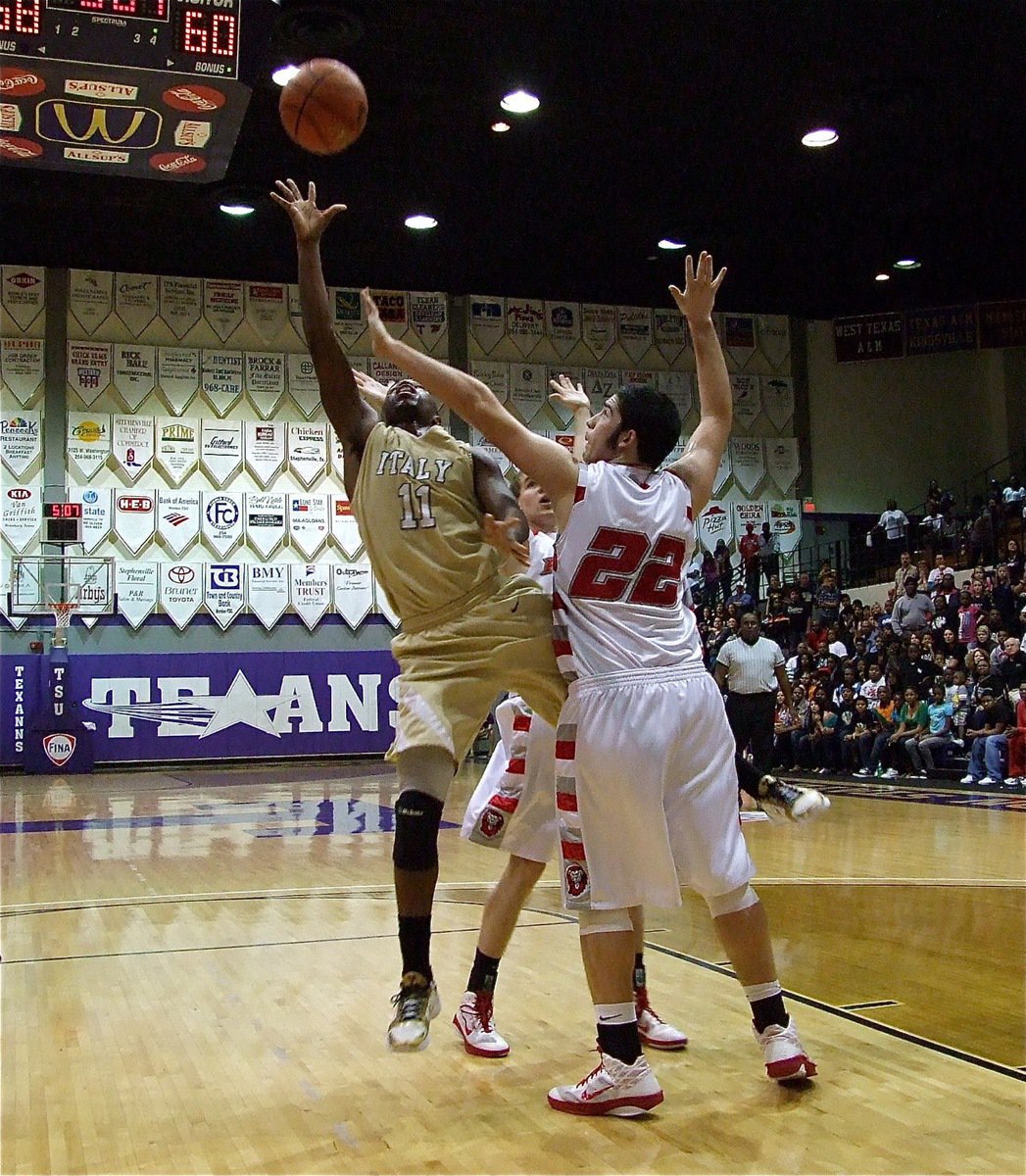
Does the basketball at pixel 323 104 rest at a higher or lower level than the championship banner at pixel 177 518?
lower

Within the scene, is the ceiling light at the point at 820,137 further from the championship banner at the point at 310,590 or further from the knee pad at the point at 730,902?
the knee pad at the point at 730,902

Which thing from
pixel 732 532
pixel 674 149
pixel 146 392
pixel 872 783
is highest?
pixel 674 149

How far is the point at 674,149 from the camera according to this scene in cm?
1619

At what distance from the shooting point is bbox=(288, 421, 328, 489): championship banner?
2152cm

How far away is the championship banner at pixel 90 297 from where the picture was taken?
2072 centimetres

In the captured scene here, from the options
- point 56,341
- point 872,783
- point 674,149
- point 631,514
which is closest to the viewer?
point 631,514

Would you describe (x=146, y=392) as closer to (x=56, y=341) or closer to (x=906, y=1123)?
(x=56, y=341)

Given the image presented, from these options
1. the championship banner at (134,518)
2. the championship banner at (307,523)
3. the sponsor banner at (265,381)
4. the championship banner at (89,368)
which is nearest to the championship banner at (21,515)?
the championship banner at (134,518)

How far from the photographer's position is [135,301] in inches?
829

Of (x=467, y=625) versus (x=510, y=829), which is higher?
(x=467, y=625)

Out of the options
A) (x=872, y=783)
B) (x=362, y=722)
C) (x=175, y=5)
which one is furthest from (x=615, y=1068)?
(x=362, y=722)

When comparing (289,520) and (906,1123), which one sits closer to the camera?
(906,1123)

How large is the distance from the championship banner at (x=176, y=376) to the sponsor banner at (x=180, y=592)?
272cm

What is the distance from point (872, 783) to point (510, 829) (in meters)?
10.5
